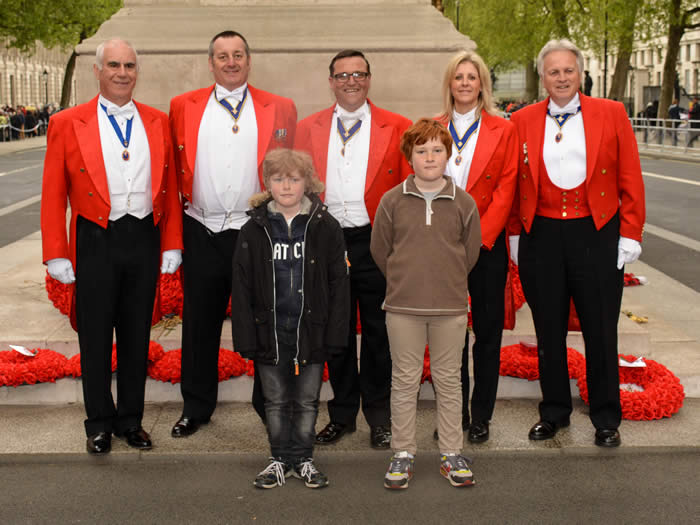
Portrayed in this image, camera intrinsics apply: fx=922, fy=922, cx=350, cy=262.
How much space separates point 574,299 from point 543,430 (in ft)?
2.34

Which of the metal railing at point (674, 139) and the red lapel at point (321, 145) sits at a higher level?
the metal railing at point (674, 139)

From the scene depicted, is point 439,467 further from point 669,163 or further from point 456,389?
point 669,163

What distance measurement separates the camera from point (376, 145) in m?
4.66

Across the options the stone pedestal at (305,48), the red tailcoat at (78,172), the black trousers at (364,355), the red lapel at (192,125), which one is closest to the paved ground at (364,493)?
the black trousers at (364,355)

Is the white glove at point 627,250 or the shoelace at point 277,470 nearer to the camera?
the shoelace at point 277,470

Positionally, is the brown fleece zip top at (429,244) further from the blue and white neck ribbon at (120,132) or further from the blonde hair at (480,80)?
the blue and white neck ribbon at (120,132)

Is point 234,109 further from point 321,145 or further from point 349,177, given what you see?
point 349,177

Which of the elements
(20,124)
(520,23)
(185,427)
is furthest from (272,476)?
(520,23)

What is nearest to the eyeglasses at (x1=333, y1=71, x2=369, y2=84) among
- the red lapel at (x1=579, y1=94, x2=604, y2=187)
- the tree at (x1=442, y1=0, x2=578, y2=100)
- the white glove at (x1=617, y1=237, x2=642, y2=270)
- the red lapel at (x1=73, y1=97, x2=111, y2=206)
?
the red lapel at (x1=579, y1=94, x2=604, y2=187)

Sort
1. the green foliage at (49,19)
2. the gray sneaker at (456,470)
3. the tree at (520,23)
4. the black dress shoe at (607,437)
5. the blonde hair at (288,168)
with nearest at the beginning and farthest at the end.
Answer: the blonde hair at (288,168) → the gray sneaker at (456,470) → the black dress shoe at (607,437) → the green foliage at (49,19) → the tree at (520,23)

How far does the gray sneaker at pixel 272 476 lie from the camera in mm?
4285

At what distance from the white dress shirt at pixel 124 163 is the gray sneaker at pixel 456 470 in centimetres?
191

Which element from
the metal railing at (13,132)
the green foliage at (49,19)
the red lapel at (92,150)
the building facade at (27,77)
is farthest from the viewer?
A: the building facade at (27,77)

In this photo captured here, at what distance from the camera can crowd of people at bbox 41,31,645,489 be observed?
4.27 meters
